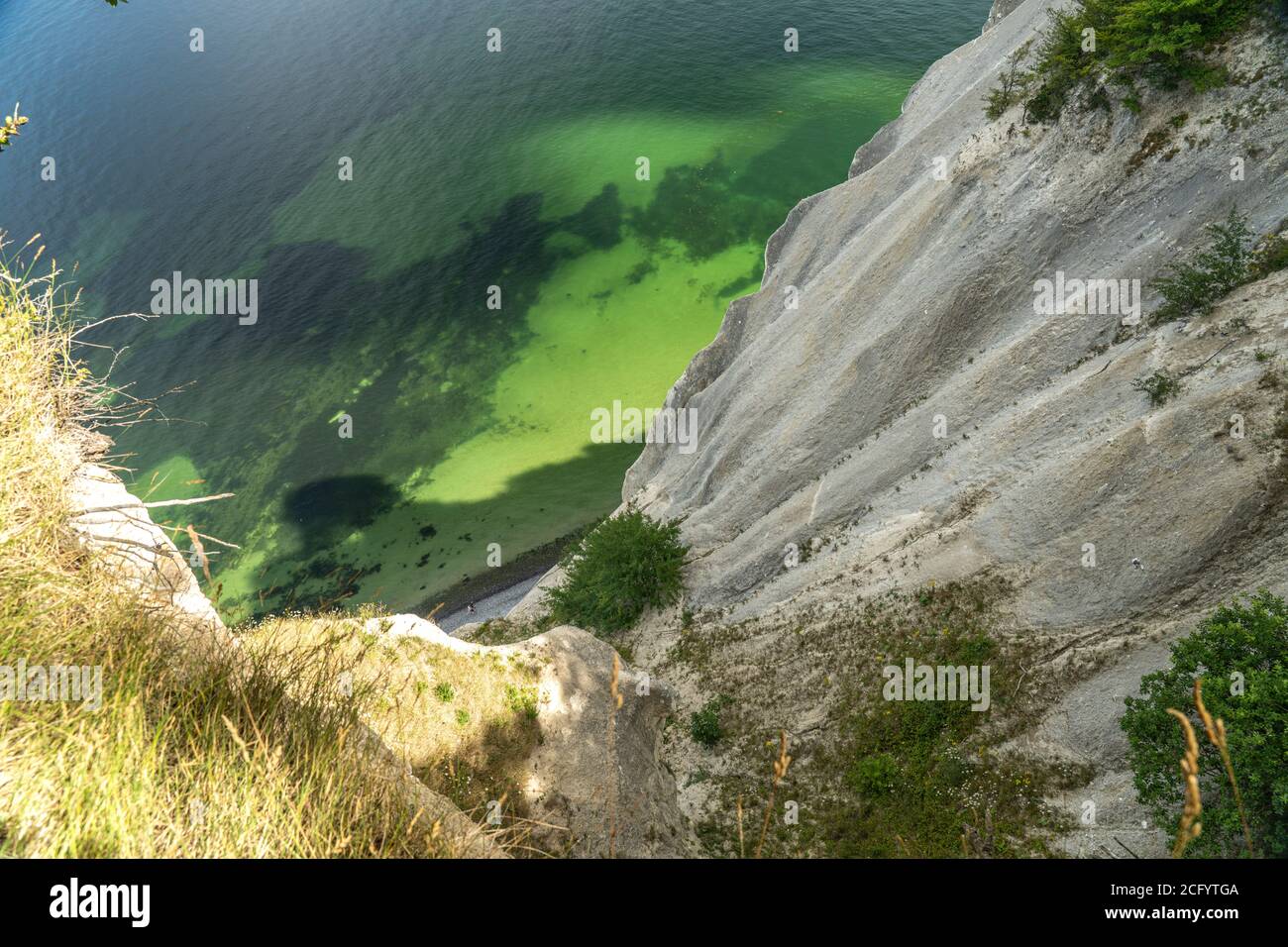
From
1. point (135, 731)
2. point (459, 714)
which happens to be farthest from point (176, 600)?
point (459, 714)

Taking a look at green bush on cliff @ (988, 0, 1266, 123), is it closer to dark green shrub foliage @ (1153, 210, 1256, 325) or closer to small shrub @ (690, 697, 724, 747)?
dark green shrub foliage @ (1153, 210, 1256, 325)

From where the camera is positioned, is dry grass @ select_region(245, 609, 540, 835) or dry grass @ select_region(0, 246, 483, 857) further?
dry grass @ select_region(245, 609, 540, 835)

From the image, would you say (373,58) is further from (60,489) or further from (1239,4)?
(60,489)

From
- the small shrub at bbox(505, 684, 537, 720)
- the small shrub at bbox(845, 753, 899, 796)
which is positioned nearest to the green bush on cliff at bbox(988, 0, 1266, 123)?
the small shrub at bbox(845, 753, 899, 796)

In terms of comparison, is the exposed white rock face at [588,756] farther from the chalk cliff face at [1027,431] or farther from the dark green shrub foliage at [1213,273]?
the dark green shrub foliage at [1213,273]

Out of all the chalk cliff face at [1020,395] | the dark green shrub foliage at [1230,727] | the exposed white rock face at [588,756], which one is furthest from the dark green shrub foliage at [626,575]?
the dark green shrub foliage at [1230,727]

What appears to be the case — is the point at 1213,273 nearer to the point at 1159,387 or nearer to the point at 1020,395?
the point at 1159,387

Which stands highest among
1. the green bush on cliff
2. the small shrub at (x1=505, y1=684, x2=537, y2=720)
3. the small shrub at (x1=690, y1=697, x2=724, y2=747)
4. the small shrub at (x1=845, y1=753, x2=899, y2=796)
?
the green bush on cliff
